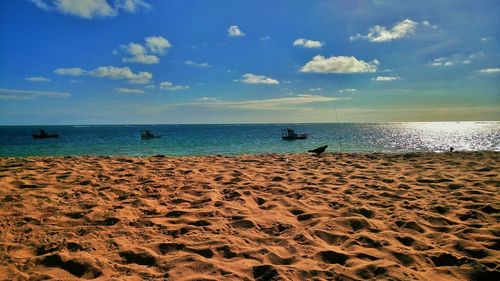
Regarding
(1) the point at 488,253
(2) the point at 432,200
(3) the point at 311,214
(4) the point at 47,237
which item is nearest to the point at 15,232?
(4) the point at 47,237

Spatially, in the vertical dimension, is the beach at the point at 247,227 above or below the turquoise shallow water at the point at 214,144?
above

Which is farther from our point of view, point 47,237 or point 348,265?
point 47,237

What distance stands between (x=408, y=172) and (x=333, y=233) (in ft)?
19.0

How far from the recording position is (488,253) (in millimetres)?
3434

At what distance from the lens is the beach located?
10.2ft

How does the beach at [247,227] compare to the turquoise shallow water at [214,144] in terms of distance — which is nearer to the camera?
the beach at [247,227]

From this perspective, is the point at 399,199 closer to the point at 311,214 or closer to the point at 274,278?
the point at 311,214

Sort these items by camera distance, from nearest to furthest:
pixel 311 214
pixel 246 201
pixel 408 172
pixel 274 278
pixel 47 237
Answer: pixel 274 278 < pixel 47 237 < pixel 311 214 < pixel 246 201 < pixel 408 172

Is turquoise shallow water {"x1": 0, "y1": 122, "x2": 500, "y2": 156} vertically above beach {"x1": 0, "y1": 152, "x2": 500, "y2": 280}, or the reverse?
beach {"x1": 0, "y1": 152, "x2": 500, "y2": 280}

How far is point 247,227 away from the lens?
168 inches

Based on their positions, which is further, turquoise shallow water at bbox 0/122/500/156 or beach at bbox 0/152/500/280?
turquoise shallow water at bbox 0/122/500/156

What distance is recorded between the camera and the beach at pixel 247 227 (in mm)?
3121

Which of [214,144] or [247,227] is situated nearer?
[247,227]

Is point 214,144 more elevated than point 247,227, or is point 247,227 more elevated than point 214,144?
point 247,227
